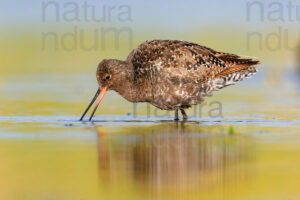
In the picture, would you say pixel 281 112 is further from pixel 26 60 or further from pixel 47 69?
pixel 26 60

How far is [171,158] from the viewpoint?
9844 mm

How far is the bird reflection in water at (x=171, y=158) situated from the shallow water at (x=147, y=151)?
1 centimetres

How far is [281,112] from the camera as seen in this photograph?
14227mm

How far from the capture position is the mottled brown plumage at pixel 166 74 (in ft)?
43.4

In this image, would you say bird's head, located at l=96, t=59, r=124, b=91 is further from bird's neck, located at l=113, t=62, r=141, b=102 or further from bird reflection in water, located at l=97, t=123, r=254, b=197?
bird reflection in water, located at l=97, t=123, r=254, b=197

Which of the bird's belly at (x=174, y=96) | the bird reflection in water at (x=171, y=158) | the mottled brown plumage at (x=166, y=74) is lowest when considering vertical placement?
the bird reflection in water at (x=171, y=158)

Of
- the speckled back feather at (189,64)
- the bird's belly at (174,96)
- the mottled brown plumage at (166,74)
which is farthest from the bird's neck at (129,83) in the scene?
the bird's belly at (174,96)

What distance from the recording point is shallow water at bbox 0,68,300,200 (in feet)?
27.2

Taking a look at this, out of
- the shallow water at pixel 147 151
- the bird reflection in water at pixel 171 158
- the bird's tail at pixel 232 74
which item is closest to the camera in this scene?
the shallow water at pixel 147 151

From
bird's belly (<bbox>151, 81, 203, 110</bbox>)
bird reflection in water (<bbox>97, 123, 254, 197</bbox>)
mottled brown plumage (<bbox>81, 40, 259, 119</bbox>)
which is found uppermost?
mottled brown plumage (<bbox>81, 40, 259, 119</bbox>)

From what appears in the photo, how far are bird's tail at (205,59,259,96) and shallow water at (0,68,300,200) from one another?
1.90ft

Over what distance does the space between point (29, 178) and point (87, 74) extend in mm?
13286

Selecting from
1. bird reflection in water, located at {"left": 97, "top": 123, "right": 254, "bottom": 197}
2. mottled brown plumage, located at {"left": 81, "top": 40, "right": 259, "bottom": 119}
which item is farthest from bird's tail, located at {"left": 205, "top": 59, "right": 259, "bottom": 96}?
bird reflection in water, located at {"left": 97, "top": 123, "right": 254, "bottom": 197}

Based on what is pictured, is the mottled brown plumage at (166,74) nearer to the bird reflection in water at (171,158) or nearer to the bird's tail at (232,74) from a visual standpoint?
the bird's tail at (232,74)
